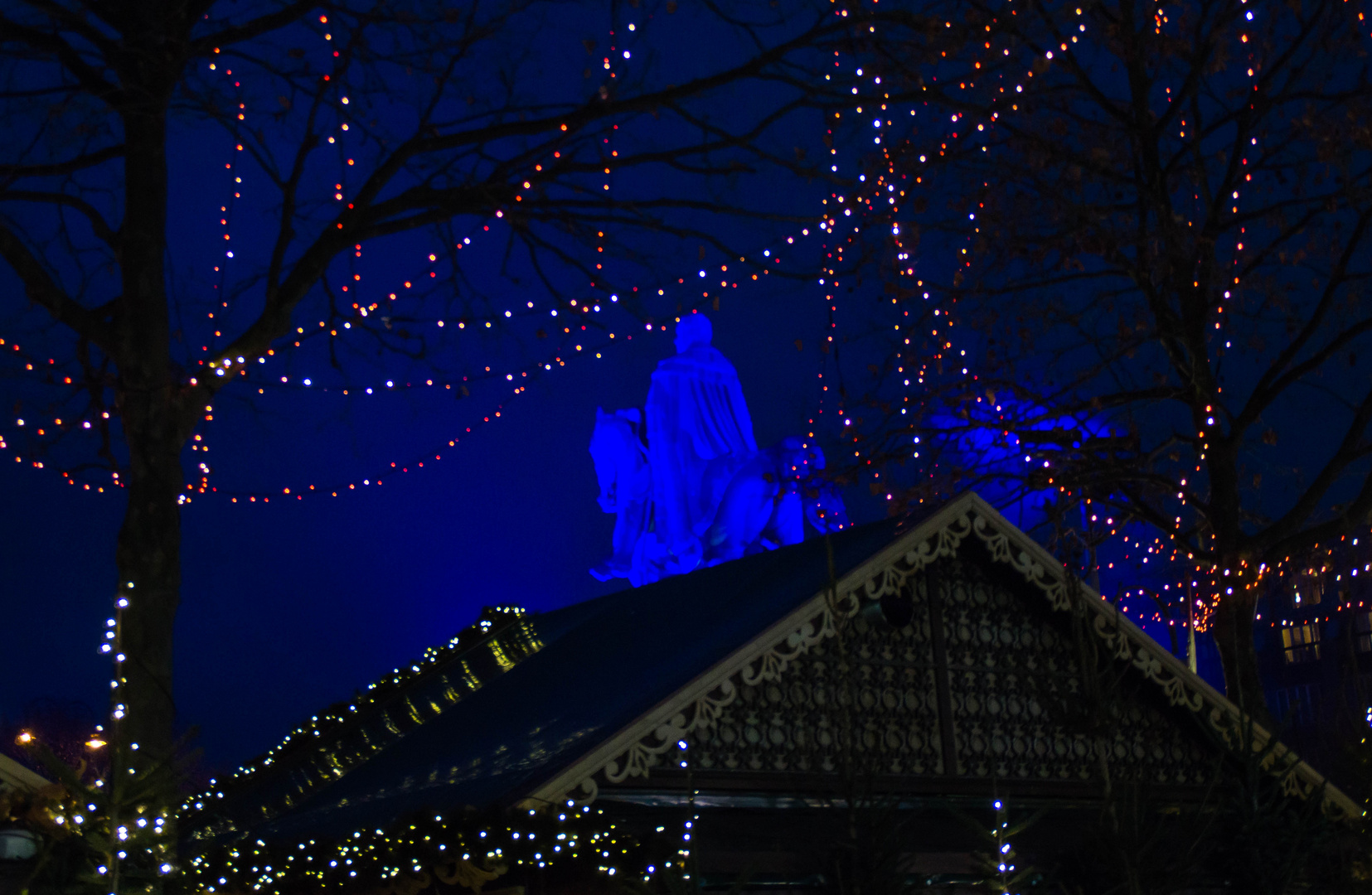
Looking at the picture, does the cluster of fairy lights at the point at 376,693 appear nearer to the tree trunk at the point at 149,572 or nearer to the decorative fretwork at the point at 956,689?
the tree trunk at the point at 149,572

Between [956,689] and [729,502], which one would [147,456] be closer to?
[956,689]

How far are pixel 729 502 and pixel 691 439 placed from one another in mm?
1255

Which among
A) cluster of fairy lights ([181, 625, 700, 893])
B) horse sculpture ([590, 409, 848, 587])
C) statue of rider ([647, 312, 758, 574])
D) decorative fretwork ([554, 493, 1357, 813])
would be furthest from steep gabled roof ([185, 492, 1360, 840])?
statue of rider ([647, 312, 758, 574])

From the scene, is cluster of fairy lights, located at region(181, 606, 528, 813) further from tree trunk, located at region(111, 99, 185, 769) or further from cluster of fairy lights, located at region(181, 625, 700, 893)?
tree trunk, located at region(111, 99, 185, 769)

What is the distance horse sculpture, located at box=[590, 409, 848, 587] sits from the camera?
16.2 meters

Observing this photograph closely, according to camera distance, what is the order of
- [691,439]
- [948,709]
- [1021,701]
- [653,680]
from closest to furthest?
[653,680] → [948,709] → [1021,701] → [691,439]

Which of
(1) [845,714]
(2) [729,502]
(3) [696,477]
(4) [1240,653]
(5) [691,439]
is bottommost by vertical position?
(1) [845,714]

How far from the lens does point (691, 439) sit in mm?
17641

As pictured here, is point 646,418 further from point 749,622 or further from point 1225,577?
point 749,622

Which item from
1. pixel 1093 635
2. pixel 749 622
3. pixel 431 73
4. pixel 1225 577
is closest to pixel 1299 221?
pixel 1225 577

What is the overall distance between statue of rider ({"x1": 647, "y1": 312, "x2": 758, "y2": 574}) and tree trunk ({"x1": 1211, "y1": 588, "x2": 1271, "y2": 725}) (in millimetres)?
6430

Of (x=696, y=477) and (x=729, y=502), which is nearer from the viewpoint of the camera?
(x=729, y=502)

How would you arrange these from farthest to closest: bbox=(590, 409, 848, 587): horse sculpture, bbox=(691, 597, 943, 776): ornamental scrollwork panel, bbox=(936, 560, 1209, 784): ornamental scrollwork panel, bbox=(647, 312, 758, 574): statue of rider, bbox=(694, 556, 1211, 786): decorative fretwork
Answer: bbox=(647, 312, 758, 574): statue of rider < bbox=(590, 409, 848, 587): horse sculpture < bbox=(936, 560, 1209, 784): ornamental scrollwork panel < bbox=(694, 556, 1211, 786): decorative fretwork < bbox=(691, 597, 943, 776): ornamental scrollwork panel

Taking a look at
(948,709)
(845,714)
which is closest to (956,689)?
(948,709)
